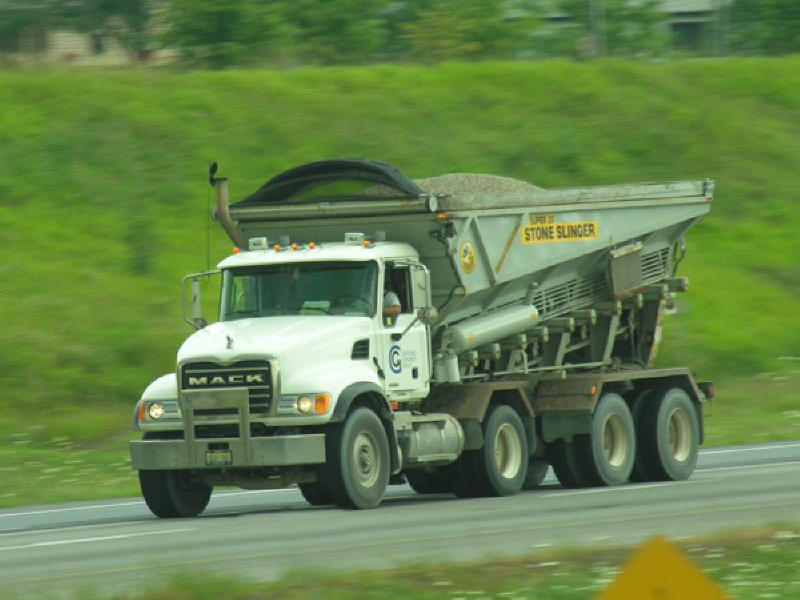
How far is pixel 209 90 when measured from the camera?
1710 inches

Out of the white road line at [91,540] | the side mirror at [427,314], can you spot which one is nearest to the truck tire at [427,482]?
the side mirror at [427,314]

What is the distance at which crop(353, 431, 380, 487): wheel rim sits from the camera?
53.7 ft

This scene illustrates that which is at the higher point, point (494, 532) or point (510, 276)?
point (510, 276)

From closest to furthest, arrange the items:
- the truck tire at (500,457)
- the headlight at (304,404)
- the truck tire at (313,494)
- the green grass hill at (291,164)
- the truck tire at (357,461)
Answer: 1. the headlight at (304,404)
2. the truck tire at (357,461)
3. the truck tire at (313,494)
4. the truck tire at (500,457)
5. the green grass hill at (291,164)

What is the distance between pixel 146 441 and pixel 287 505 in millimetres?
2487

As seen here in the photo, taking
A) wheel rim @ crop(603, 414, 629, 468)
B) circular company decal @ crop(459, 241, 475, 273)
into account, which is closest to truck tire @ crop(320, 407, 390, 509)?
circular company decal @ crop(459, 241, 475, 273)

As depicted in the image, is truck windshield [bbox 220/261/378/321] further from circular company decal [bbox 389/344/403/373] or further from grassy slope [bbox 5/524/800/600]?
grassy slope [bbox 5/524/800/600]

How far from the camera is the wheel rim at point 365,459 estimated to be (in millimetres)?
16375

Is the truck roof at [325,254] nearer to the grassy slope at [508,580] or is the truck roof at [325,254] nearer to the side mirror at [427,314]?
the side mirror at [427,314]

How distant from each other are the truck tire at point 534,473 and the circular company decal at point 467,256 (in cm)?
326

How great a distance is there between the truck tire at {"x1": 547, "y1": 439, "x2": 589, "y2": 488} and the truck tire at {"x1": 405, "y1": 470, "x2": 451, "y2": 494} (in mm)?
1506

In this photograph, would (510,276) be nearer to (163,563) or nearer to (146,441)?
(146,441)

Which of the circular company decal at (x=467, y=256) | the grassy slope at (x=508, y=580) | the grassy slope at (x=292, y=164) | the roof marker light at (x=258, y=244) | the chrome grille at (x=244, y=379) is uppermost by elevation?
the grassy slope at (x=292, y=164)

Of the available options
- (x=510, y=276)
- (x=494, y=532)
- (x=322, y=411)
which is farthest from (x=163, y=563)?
(x=510, y=276)
